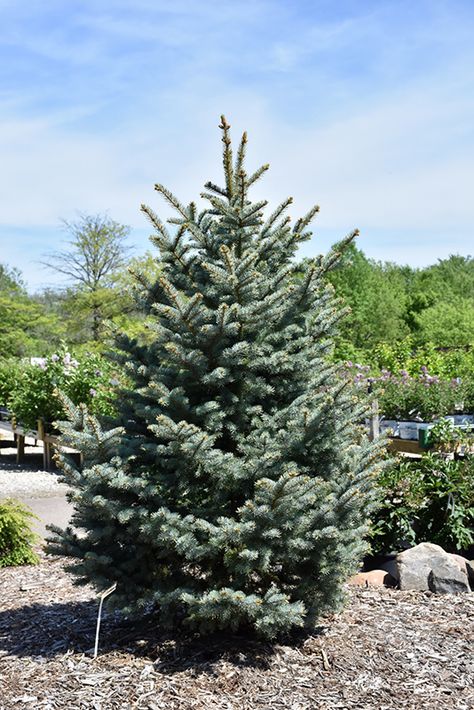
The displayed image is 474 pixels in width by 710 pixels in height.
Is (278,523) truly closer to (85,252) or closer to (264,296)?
(264,296)

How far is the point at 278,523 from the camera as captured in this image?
359 cm

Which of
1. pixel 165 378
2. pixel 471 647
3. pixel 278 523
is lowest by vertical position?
pixel 471 647

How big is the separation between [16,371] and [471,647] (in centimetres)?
1149

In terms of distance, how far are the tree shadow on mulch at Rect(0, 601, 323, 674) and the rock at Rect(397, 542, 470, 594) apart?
3.44 feet

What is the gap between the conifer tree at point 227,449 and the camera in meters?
Answer: 3.65

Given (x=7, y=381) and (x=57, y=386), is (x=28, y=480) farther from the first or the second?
(x=7, y=381)

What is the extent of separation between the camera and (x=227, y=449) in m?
4.02

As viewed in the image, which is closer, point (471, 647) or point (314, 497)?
point (314, 497)

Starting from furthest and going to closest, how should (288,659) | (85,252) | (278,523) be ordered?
1. (85,252)
2. (288,659)
3. (278,523)

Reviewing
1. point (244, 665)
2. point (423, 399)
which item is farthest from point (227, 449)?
point (423, 399)

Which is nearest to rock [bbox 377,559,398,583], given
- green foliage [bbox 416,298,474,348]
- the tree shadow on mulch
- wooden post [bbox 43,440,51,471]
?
the tree shadow on mulch

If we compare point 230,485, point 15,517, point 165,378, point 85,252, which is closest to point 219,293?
point 165,378

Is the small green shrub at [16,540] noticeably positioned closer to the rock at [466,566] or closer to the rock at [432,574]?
the rock at [432,574]

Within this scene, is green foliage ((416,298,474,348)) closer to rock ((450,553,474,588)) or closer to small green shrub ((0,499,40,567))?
rock ((450,553,474,588))
